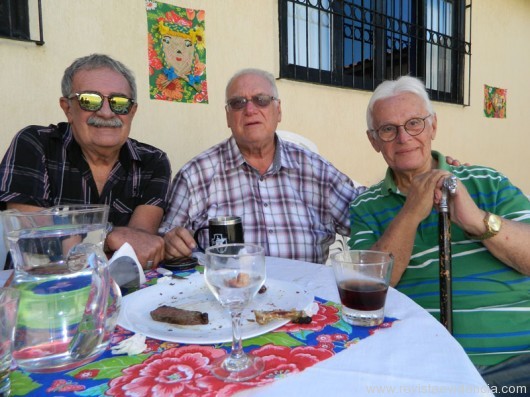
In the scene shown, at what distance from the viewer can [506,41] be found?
6.12 meters

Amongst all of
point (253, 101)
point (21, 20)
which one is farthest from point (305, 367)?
point (21, 20)

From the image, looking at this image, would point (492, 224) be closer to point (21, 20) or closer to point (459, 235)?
point (459, 235)

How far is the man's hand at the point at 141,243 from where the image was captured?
4.42 ft

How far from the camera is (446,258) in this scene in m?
1.16

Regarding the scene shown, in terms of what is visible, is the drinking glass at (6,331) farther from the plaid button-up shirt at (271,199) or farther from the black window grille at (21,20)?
the black window grille at (21,20)

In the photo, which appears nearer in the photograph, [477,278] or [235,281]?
[235,281]

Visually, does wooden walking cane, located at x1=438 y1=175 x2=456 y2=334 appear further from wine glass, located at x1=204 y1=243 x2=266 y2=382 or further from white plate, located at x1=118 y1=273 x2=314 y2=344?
wine glass, located at x1=204 y1=243 x2=266 y2=382

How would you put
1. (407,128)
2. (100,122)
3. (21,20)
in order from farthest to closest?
(21,20)
(100,122)
(407,128)

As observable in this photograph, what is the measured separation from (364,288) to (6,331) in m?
0.65

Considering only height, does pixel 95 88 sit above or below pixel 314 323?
above

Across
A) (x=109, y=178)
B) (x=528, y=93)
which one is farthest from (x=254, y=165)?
(x=528, y=93)

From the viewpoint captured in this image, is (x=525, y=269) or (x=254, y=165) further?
(x=254, y=165)

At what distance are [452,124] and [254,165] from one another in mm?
4310

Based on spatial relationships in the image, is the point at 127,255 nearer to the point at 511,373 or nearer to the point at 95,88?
the point at 95,88
